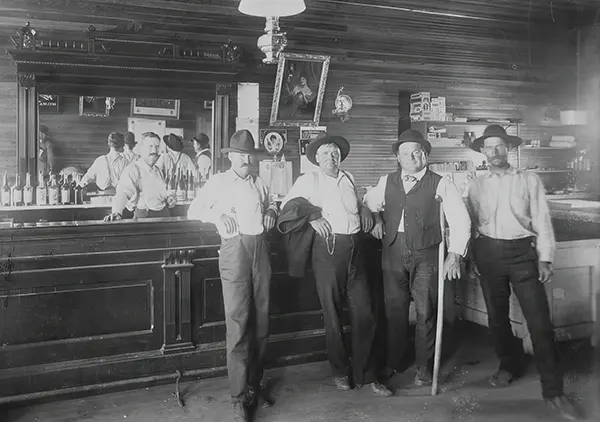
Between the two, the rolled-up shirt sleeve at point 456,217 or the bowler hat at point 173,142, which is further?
the bowler hat at point 173,142

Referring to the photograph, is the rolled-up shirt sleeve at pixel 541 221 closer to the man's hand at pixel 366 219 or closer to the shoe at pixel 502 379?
the shoe at pixel 502 379

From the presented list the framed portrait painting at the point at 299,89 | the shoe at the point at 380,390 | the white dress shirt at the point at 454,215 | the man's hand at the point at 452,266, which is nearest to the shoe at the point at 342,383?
the shoe at the point at 380,390

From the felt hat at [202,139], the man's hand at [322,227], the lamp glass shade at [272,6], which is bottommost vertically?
the man's hand at [322,227]

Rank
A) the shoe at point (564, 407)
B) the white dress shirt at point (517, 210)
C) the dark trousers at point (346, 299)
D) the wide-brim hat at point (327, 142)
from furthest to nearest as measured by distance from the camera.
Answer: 1. the wide-brim hat at point (327, 142)
2. the dark trousers at point (346, 299)
3. the white dress shirt at point (517, 210)
4. the shoe at point (564, 407)

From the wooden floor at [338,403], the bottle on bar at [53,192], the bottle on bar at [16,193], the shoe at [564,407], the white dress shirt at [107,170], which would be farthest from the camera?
the white dress shirt at [107,170]

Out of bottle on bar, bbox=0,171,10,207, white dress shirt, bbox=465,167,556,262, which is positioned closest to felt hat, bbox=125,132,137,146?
bottle on bar, bbox=0,171,10,207

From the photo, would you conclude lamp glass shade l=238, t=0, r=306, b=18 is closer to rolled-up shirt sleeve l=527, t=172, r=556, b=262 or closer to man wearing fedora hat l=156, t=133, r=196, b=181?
rolled-up shirt sleeve l=527, t=172, r=556, b=262

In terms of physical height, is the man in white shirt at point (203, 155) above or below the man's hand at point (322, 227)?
above

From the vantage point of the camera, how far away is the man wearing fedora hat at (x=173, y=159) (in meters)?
5.32

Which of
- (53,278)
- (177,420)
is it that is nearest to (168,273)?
(53,278)

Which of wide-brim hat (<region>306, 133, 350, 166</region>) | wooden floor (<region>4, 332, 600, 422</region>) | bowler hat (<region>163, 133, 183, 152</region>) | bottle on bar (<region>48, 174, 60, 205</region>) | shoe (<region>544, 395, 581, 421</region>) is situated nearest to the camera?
shoe (<region>544, 395, 581, 421</region>)

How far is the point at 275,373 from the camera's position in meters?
3.89

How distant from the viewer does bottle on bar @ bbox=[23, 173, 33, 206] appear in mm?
4711

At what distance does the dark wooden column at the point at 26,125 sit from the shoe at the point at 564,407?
14.7 ft
